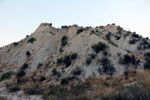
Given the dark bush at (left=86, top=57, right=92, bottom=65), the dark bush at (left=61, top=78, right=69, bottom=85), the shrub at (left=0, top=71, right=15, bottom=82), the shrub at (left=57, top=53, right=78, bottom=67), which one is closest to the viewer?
the dark bush at (left=61, top=78, right=69, bottom=85)

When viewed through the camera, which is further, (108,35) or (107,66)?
(108,35)

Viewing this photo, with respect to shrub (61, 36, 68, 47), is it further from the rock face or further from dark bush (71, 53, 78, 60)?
dark bush (71, 53, 78, 60)

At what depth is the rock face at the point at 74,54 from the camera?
79.2 ft

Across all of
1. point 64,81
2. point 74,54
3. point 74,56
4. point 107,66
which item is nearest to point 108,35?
point 74,54

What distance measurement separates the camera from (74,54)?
2842cm

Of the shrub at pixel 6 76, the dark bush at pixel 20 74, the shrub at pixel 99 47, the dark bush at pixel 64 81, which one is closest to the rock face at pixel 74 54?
the shrub at pixel 99 47

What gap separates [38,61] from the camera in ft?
102

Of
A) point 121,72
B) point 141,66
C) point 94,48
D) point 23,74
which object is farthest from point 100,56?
point 23,74

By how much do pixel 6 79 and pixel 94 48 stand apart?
16.2m

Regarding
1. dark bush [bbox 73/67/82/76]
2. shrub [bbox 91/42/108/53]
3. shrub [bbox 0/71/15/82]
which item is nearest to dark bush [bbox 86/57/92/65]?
dark bush [bbox 73/67/82/76]

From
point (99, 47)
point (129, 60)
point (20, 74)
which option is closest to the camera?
Answer: point (129, 60)

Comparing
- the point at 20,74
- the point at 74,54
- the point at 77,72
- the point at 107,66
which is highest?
the point at 74,54

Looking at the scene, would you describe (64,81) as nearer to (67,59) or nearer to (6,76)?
(67,59)

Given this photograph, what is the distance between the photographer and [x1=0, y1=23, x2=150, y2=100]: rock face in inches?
950
